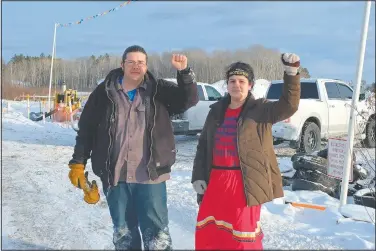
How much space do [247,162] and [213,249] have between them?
0.71 m

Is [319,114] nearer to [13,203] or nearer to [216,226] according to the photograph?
[13,203]

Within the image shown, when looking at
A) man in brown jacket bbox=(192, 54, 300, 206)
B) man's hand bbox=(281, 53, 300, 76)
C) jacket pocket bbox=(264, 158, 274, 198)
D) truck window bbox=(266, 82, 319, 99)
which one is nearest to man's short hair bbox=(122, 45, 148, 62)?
man in brown jacket bbox=(192, 54, 300, 206)

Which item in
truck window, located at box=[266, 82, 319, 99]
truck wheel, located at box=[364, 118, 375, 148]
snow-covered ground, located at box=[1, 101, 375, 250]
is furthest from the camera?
truck window, located at box=[266, 82, 319, 99]

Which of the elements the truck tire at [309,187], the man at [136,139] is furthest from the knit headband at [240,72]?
the truck tire at [309,187]

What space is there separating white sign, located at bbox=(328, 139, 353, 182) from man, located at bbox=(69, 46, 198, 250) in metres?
2.75

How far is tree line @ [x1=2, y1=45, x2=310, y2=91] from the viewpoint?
12.2 feet

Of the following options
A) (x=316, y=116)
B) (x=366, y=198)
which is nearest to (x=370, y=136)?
(x=316, y=116)

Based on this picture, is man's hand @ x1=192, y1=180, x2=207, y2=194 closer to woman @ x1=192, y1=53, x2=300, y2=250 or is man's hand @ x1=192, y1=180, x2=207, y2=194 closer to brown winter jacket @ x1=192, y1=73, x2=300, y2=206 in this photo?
woman @ x1=192, y1=53, x2=300, y2=250

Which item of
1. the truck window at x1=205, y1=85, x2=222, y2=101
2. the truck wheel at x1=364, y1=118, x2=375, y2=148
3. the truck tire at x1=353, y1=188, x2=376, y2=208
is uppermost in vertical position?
the truck window at x1=205, y1=85, x2=222, y2=101

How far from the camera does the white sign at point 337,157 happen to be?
5.41 metres

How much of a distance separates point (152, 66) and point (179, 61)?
0.45m

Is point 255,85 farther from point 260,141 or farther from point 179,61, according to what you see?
point 179,61

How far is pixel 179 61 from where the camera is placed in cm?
330

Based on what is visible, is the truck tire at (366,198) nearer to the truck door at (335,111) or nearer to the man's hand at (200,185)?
the man's hand at (200,185)
